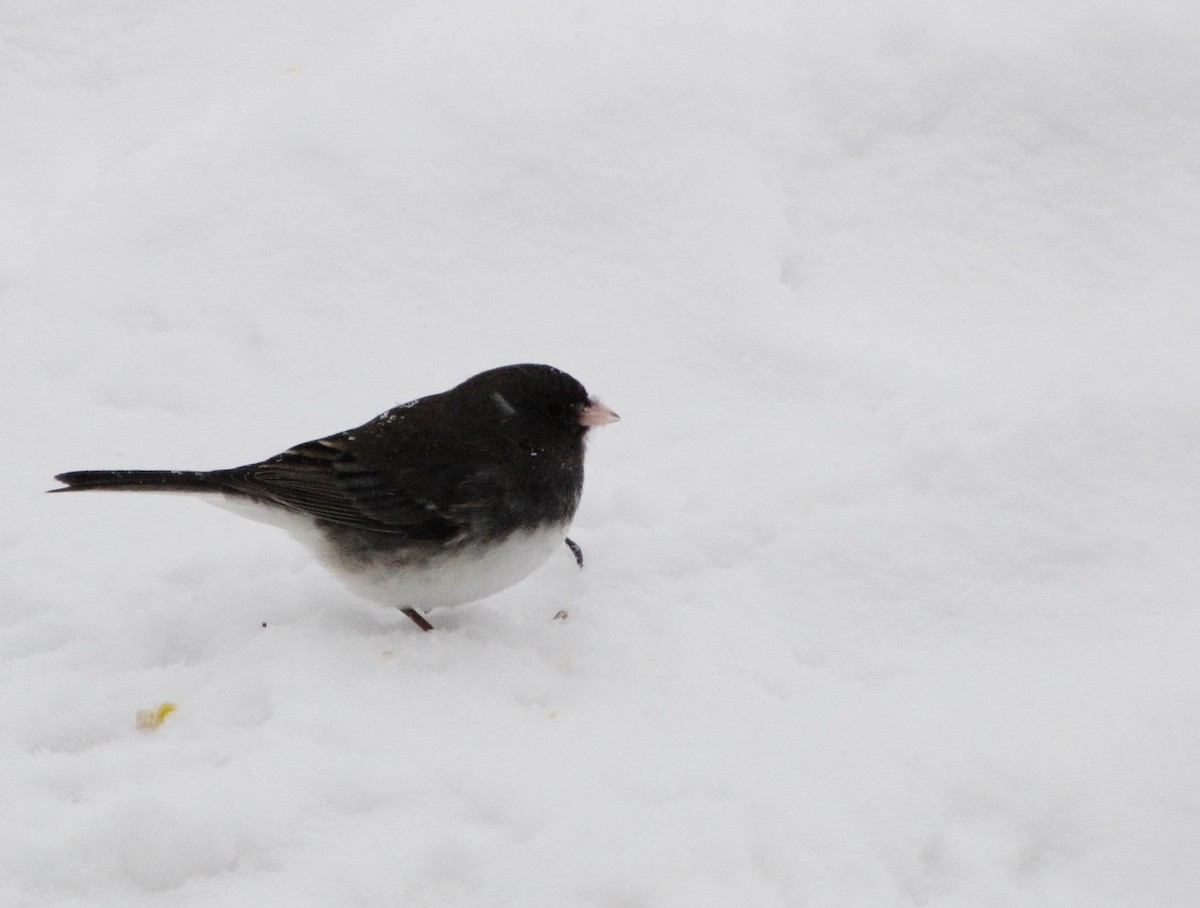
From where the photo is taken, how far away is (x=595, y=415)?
Result: 3.32 m

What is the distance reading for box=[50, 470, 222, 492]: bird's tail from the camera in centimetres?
310

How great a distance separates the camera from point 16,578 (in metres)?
3.20

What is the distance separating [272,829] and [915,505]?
6.53ft

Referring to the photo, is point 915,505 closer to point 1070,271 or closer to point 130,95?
point 1070,271

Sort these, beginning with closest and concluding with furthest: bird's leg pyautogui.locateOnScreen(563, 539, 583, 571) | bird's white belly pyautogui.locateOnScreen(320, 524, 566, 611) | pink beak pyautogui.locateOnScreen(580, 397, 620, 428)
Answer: bird's white belly pyautogui.locateOnScreen(320, 524, 566, 611) → pink beak pyautogui.locateOnScreen(580, 397, 620, 428) → bird's leg pyautogui.locateOnScreen(563, 539, 583, 571)

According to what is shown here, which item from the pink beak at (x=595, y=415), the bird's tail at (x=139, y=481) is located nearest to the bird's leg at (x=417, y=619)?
the bird's tail at (x=139, y=481)

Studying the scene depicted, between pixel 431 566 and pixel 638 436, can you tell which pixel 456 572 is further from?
pixel 638 436

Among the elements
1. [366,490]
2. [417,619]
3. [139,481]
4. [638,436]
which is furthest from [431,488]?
[638,436]

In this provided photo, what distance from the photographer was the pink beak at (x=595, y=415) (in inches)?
130

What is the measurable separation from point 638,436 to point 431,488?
1061 millimetres

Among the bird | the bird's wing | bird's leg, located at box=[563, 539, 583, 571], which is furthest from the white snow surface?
the bird's wing

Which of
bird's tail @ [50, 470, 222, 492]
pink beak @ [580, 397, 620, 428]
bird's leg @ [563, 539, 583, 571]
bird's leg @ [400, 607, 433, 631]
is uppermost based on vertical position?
pink beak @ [580, 397, 620, 428]

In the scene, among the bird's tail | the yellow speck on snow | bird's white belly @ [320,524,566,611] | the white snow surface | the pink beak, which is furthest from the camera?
the pink beak

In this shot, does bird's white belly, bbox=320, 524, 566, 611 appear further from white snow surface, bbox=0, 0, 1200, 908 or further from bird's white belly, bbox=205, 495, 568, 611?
white snow surface, bbox=0, 0, 1200, 908
